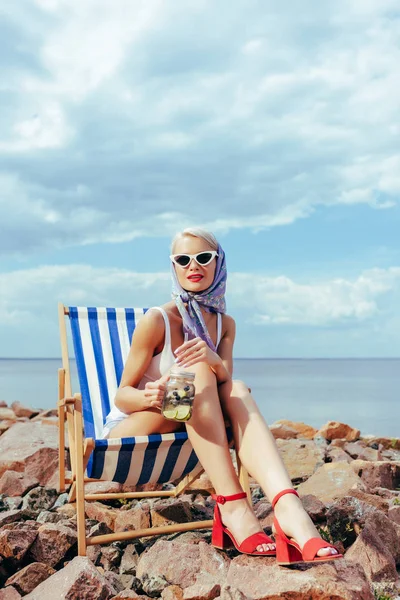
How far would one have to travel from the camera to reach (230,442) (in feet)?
10.3

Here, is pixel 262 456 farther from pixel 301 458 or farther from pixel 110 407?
pixel 301 458

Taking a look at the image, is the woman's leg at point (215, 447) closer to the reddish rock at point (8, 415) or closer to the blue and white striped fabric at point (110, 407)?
the blue and white striped fabric at point (110, 407)

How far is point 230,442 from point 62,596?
94cm

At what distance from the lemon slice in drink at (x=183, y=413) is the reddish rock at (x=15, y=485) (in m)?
2.12

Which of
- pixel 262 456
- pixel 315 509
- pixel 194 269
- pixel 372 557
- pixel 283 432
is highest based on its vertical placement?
pixel 194 269

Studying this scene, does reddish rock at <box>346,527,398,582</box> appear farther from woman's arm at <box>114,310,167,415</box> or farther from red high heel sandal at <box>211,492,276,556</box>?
woman's arm at <box>114,310,167,415</box>

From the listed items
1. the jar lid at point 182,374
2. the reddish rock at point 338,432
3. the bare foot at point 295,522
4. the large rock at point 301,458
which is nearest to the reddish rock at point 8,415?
the reddish rock at point 338,432

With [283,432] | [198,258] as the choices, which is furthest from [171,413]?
[283,432]

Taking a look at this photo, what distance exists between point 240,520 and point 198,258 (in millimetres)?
1219

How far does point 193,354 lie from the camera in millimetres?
3090

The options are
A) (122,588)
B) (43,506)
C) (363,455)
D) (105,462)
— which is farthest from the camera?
(363,455)

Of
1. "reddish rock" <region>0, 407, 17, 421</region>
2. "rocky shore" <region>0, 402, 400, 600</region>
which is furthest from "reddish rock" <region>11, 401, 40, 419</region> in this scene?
"rocky shore" <region>0, 402, 400, 600</region>

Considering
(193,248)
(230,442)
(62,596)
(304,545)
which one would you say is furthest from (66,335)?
(304,545)

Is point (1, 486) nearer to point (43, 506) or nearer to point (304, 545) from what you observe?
point (43, 506)
